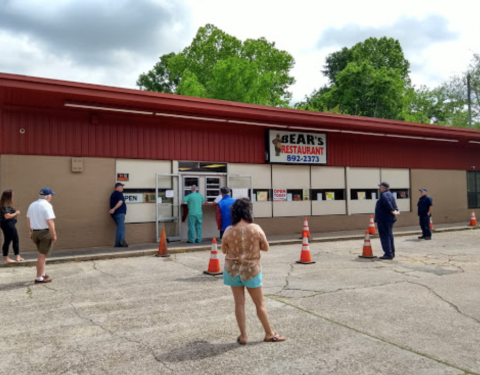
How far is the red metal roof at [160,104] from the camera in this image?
1004cm

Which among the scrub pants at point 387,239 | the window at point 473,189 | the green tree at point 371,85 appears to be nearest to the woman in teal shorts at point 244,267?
the scrub pants at point 387,239

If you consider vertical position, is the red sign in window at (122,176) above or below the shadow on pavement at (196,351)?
above

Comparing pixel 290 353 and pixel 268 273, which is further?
pixel 268 273

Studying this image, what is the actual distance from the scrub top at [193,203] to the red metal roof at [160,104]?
2641 millimetres

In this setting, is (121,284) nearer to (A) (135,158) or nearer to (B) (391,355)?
(B) (391,355)

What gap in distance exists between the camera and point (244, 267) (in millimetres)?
4133

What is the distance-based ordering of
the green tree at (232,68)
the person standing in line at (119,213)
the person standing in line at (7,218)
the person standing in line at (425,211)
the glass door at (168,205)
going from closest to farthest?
the person standing in line at (7,218) < the person standing in line at (119,213) < the glass door at (168,205) < the person standing in line at (425,211) < the green tree at (232,68)

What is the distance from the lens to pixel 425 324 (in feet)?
15.6

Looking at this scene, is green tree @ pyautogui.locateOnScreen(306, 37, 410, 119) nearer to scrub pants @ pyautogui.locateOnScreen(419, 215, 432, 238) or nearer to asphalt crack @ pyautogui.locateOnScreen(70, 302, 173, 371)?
scrub pants @ pyautogui.locateOnScreen(419, 215, 432, 238)

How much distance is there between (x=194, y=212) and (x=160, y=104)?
11.1 ft

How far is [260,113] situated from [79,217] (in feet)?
21.4

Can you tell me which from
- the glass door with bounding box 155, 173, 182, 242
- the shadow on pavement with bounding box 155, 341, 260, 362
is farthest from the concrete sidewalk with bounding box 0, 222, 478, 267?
the shadow on pavement with bounding box 155, 341, 260, 362

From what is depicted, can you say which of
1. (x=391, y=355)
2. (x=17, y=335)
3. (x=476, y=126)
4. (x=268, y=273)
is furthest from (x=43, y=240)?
(x=476, y=126)

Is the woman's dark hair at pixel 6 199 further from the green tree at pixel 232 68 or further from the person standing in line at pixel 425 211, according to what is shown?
the green tree at pixel 232 68
